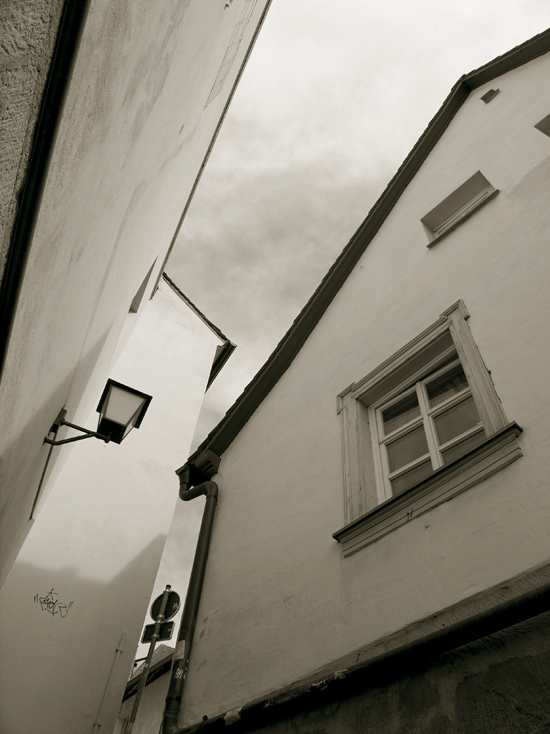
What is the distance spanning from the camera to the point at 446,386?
4441mm

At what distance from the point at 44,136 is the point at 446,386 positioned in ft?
12.5

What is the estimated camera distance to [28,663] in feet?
21.0

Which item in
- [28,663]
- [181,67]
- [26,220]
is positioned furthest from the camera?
[28,663]

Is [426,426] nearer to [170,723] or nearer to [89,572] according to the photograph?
[170,723]

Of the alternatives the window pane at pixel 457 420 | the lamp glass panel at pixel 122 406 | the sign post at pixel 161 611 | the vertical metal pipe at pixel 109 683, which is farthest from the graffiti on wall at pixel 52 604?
the window pane at pixel 457 420

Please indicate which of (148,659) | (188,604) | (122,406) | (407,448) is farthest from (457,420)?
(148,659)

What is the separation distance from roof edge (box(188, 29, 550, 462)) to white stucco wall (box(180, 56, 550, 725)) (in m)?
0.17

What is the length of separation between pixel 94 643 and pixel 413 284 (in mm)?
6108

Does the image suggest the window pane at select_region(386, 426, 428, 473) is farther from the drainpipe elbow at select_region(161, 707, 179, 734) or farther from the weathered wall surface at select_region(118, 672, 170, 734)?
the weathered wall surface at select_region(118, 672, 170, 734)

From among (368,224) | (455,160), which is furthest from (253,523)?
(455,160)

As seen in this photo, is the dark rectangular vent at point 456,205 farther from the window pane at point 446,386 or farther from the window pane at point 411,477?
the window pane at point 411,477

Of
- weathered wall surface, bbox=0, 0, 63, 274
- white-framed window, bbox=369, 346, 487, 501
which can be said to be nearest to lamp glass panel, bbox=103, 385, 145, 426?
white-framed window, bbox=369, 346, 487, 501

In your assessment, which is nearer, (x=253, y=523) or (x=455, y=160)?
(x=253, y=523)

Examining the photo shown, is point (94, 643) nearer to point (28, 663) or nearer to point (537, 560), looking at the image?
point (28, 663)
